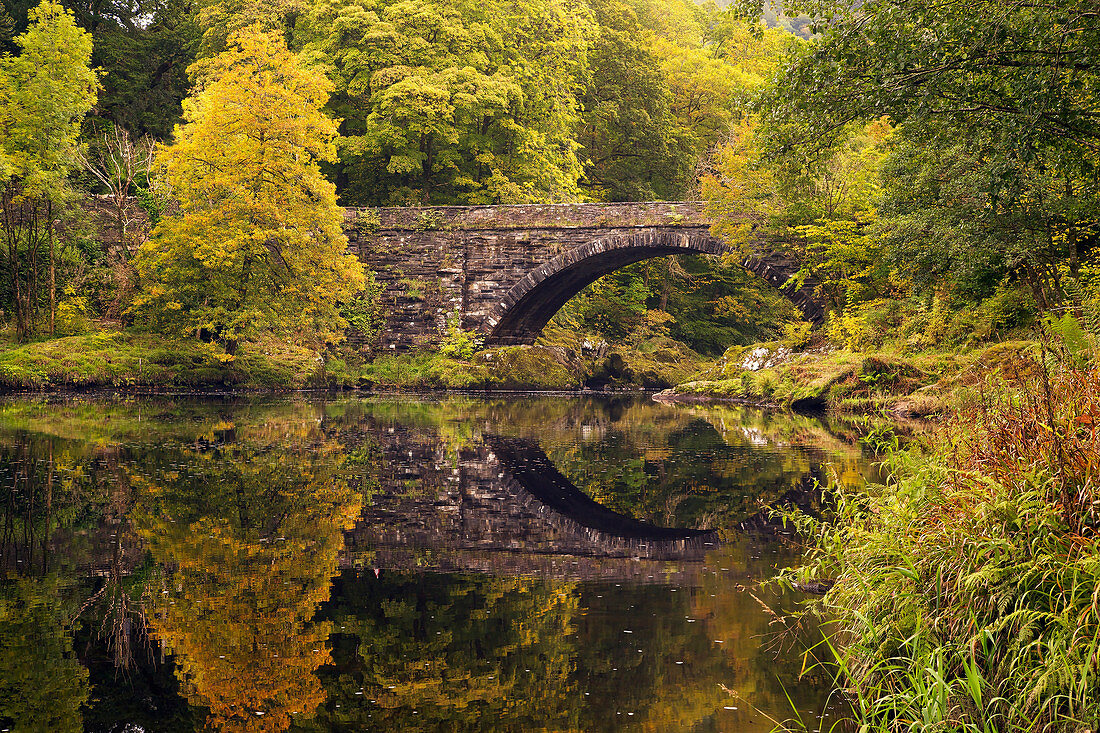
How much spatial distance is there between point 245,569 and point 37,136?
68.3 ft

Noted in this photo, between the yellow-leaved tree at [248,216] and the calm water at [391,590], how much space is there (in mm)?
11943

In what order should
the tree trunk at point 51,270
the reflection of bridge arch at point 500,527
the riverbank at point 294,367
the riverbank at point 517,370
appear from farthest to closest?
the tree trunk at point 51,270 → the riverbank at point 294,367 → the riverbank at point 517,370 → the reflection of bridge arch at point 500,527

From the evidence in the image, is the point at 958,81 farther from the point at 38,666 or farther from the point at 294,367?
the point at 294,367

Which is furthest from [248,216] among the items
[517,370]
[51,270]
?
[517,370]

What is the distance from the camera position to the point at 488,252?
93.6ft

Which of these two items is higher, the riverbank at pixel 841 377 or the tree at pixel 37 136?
the tree at pixel 37 136

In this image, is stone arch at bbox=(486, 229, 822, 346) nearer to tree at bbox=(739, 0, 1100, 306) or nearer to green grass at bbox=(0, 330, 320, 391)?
green grass at bbox=(0, 330, 320, 391)

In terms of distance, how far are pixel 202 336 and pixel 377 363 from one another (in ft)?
16.4

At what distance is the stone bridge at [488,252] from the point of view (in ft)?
89.4

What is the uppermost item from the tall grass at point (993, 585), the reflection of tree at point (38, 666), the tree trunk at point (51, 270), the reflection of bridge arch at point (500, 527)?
the tree trunk at point (51, 270)

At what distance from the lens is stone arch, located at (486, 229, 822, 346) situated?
86.5 feet

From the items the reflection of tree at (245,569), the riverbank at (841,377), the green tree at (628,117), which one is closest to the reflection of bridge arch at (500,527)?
the reflection of tree at (245,569)

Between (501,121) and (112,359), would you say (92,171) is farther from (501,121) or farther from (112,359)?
(501,121)

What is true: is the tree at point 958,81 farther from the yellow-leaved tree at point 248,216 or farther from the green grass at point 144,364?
the green grass at point 144,364
